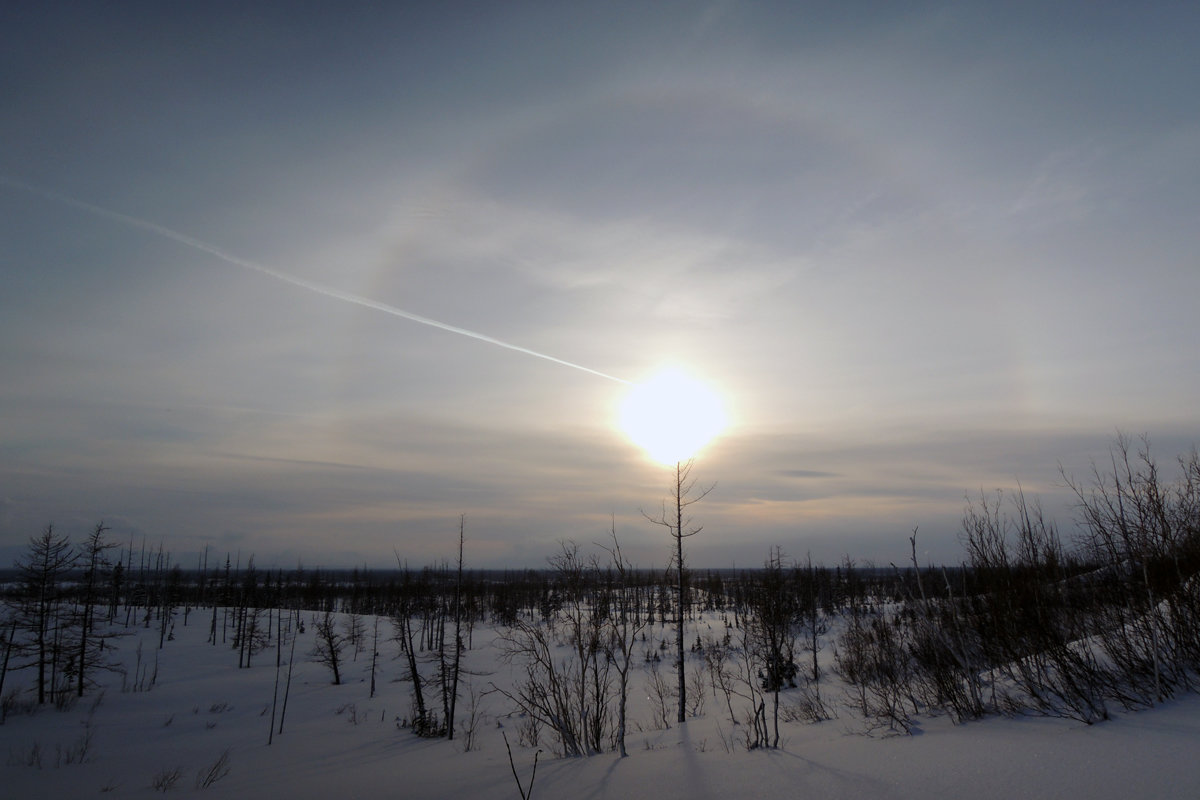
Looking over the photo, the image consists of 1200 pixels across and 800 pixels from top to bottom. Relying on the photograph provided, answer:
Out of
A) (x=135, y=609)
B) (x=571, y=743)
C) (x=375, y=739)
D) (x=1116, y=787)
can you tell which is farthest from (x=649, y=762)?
(x=135, y=609)

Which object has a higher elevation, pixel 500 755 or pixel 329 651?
pixel 500 755

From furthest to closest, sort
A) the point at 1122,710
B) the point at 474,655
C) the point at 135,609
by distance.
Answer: the point at 135,609
the point at 474,655
the point at 1122,710

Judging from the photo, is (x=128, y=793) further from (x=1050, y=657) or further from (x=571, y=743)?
(x=1050, y=657)

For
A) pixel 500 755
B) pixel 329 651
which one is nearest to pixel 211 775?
pixel 500 755

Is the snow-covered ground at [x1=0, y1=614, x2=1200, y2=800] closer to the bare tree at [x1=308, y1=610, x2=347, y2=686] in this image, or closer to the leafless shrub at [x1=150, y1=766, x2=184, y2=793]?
the leafless shrub at [x1=150, y1=766, x2=184, y2=793]

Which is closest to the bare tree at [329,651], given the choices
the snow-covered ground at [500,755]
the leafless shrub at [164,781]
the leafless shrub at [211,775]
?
the snow-covered ground at [500,755]

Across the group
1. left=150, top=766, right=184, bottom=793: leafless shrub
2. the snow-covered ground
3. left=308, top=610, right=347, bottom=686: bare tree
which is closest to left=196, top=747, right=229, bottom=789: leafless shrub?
the snow-covered ground

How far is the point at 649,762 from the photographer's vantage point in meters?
10.5

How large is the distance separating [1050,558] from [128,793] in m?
29.3

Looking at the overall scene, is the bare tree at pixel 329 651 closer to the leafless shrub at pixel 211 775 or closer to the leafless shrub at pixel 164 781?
the leafless shrub at pixel 211 775

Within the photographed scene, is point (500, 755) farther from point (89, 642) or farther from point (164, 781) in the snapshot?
point (89, 642)

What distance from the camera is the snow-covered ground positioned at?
680cm

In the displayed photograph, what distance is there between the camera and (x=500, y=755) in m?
17.1

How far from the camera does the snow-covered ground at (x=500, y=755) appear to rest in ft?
22.3
